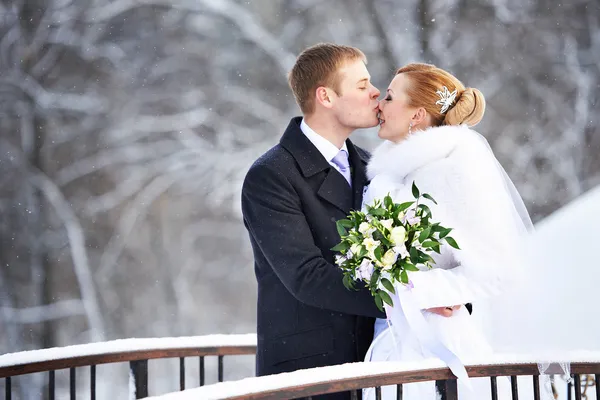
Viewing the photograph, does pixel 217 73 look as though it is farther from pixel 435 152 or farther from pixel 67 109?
pixel 435 152

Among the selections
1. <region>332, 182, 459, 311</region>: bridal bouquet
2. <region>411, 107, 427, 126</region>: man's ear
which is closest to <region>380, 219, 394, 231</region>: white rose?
<region>332, 182, 459, 311</region>: bridal bouquet

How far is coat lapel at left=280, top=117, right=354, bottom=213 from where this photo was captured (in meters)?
2.94

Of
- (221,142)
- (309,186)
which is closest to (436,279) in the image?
(309,186)

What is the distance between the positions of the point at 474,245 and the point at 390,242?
282 mm

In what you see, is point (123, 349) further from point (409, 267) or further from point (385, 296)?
point (409, 267)

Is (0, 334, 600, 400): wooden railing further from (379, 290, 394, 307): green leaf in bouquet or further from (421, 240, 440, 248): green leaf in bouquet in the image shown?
(421, 240, 440, 248): green leaf in bouquet

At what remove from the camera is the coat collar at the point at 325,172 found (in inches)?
116

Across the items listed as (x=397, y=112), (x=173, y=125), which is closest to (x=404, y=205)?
(x=397, y=112)

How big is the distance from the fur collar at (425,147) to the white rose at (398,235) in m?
0.35

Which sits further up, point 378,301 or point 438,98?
point 438,98

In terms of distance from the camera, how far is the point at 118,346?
2.91 m

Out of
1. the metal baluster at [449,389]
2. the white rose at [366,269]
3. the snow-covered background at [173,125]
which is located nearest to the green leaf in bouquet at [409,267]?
the white rose at [366,269]

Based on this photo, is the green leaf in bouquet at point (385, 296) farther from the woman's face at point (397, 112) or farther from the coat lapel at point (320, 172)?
the woman's face at point (397, 112)

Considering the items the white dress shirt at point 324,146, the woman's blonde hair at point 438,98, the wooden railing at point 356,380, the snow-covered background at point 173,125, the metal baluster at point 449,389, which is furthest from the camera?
the snow-covered background at point 173,125
